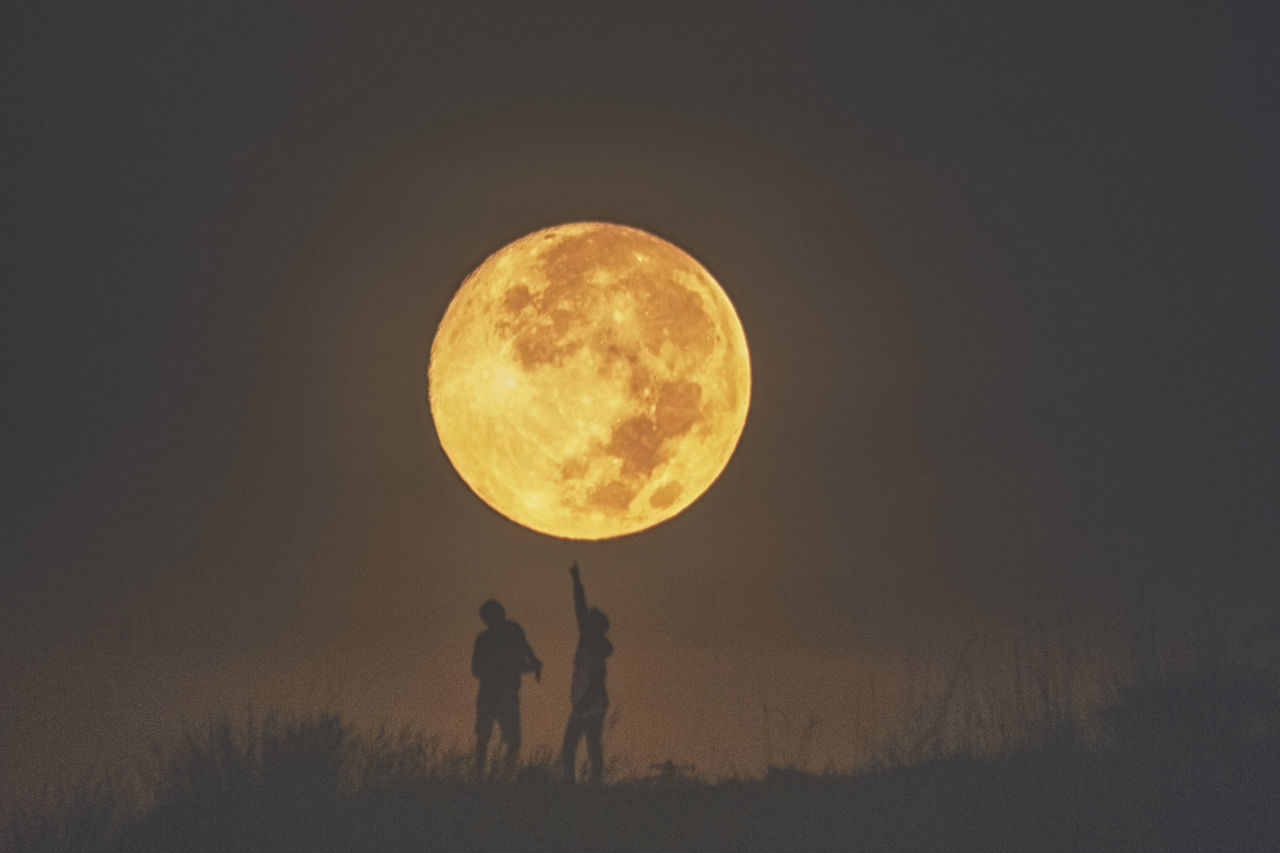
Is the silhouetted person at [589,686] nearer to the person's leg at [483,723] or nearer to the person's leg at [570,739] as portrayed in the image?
the person's leg at [570,739]

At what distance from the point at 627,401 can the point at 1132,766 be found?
6882 mm

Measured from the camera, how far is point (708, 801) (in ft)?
43.4

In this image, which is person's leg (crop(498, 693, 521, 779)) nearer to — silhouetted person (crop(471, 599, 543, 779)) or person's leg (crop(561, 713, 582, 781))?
silhouetted person (crop(471, 599, 543, 779))

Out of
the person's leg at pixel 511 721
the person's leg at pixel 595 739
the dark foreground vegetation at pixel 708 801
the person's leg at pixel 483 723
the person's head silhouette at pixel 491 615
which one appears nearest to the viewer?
the dark foreground vegetation at pixel 708 801

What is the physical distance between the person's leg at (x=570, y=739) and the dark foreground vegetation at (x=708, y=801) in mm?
490

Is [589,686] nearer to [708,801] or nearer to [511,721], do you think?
[511,721]

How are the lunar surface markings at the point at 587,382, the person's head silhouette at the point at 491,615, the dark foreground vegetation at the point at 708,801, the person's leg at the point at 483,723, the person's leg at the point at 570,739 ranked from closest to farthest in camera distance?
the dark foreground vegetation at the point at 708,801, the person's leg at the point at 570,739, the person's leg at the point at 483,723, the person's head silhouette at the point at 491,615, the lunar surface markings at the point at 587,382

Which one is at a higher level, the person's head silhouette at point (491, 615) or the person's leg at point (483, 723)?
the person's head silhouette at point (491, 615)

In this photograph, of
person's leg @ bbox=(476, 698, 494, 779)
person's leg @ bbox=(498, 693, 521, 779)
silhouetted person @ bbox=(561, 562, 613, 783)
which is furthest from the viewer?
person's leg @ bbox=(498, 693, 521, 779)

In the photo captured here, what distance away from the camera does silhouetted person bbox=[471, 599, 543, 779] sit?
15.4m

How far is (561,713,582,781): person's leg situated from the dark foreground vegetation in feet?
1.61

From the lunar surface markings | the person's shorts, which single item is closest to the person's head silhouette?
the person's shorts

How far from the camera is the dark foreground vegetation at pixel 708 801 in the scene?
1215 centimetres

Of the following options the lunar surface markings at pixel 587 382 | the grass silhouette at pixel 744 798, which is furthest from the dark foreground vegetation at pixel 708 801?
the lunar surface markings at pixel 587 382
